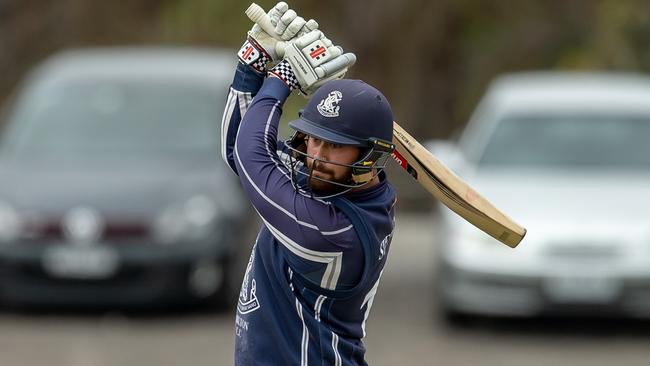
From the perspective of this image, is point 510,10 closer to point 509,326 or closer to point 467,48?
point 467,48

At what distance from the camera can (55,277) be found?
10391 millimetres

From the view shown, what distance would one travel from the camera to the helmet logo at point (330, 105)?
439 centimetres

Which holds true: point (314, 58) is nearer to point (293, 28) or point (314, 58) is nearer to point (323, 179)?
point (293, 28)

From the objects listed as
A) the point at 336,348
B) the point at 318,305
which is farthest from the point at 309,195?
the point at 336,348

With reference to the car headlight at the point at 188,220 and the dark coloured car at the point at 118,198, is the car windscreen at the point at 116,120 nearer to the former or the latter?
the dark coloured car at the point at 118,198

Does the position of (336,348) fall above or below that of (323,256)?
below

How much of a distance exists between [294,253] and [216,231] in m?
6.14

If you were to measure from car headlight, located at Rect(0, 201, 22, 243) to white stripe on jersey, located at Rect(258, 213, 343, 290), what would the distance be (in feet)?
20.5

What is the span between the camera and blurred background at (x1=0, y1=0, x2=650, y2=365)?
1016cm

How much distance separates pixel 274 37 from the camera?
4609 millimetres

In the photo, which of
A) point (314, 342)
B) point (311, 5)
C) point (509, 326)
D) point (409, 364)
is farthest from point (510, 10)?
point (314, 342)

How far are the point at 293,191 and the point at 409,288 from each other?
8.05 m

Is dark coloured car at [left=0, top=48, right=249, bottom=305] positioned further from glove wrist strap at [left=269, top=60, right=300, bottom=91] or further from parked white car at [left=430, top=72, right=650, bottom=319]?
glove wrist strap at [left=269, top=60, right=300, bottom=91]

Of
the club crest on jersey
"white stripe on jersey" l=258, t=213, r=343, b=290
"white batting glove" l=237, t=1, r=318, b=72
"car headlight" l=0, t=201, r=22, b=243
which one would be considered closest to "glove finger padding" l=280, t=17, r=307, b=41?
"white batting glove" l=237, t=1, r=318, b=72
